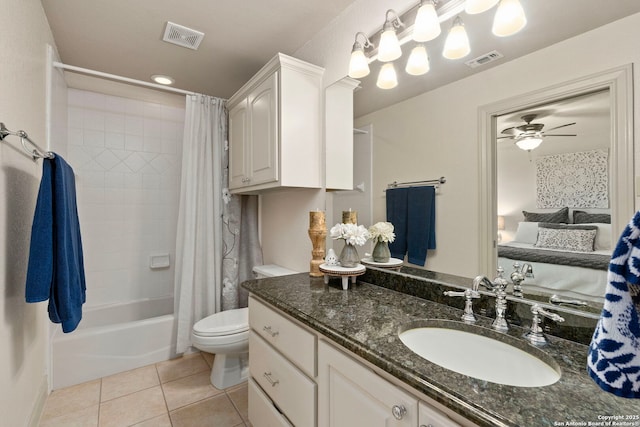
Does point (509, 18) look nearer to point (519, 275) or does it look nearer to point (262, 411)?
point (519, 275)

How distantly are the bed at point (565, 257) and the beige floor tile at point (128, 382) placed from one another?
231 centimetres

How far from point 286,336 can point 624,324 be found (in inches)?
40.6

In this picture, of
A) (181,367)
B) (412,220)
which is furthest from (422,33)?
(181,367)

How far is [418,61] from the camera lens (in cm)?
131

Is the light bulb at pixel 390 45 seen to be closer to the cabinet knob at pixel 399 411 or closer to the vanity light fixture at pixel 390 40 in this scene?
the vanity light fixture at pixel 390 40

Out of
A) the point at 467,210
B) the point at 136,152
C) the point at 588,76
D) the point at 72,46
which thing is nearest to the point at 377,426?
the point at 467,210

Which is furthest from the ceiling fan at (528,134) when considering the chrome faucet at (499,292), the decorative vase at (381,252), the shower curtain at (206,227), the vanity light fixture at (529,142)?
the shower curtain at (206,227)

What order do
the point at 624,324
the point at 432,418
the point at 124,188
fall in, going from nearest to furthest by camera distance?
1. the point at 624,324
2. the point at 432,418
3. the point at 124,188

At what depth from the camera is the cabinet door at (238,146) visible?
7.00 feet

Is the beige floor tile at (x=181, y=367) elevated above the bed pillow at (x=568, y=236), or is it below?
below

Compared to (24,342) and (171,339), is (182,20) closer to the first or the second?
(24,342)

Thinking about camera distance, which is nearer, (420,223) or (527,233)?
(527,233)

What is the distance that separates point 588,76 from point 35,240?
2.06 m

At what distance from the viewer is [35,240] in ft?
4.02
